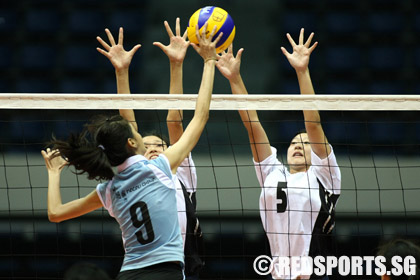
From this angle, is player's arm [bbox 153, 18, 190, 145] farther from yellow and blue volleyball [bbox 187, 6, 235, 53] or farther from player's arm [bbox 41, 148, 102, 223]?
player's arm [bbox 41, 148, 102, 223]

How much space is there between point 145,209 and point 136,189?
0.34ft

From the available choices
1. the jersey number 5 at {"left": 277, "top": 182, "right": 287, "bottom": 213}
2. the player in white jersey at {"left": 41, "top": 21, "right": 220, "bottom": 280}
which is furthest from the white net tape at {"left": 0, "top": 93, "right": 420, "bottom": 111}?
the player in white jersey at {"left": 41, "top": 21, "right": 220, "bottom": 280}

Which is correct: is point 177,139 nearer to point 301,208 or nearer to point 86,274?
point 301,208

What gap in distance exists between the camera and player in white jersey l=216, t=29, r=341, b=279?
4.33 m

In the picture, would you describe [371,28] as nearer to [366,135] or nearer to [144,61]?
[366,135]

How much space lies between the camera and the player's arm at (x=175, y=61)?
4266mm

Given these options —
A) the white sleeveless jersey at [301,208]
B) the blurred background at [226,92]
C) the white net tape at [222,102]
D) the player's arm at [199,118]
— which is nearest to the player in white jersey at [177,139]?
the white net tape at [222,102]

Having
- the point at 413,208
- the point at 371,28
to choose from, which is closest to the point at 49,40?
the point at 371,28

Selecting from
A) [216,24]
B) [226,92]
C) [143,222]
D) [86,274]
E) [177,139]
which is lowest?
[86,274]

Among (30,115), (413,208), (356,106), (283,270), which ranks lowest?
(283,270)

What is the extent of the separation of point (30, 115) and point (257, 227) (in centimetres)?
345

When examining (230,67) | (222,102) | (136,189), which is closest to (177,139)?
(222,102)

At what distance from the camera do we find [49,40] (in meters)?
8.42

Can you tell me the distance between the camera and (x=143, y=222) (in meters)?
2.93
